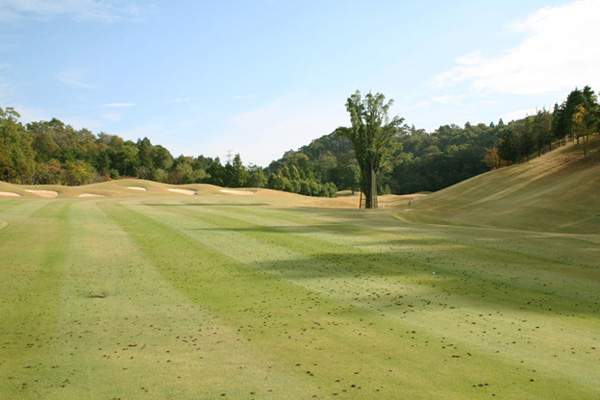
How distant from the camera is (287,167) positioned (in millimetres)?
115125

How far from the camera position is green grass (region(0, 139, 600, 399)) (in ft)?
16.2

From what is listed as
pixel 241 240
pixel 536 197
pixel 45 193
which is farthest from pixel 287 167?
pixel 241 240

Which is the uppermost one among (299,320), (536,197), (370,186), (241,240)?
(370,186)

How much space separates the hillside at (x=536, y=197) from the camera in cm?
3069

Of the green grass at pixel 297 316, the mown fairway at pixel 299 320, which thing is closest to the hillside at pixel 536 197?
the green grass at pixel 297 316

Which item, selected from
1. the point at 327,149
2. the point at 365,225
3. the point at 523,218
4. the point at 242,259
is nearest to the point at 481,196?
the point at 523,218

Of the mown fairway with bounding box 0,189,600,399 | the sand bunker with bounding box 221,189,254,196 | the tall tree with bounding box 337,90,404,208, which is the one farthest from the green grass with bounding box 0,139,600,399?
the sand bunker with bounding box 221,189,254,196

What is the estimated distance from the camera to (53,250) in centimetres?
1418

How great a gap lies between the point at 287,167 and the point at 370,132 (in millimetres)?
A: 70217

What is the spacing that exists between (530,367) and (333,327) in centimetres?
294

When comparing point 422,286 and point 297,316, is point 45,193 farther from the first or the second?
point 422,286

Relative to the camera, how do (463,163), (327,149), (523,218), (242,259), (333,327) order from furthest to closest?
1. (327,149)
2. (463,163)
3. (523,218)
4. (242,259)
5. (333,327)

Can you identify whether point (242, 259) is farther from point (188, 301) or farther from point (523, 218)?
point (523, 218)

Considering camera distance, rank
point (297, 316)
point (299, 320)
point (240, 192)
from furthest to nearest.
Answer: point (240, 192), point (297, 316), point (299, 320)
